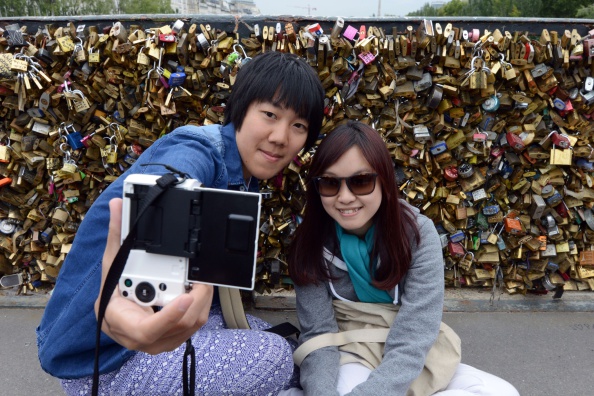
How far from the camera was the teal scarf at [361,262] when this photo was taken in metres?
1.88

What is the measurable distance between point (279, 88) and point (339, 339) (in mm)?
1057

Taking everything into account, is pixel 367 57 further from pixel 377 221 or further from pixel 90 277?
pixel 90 277

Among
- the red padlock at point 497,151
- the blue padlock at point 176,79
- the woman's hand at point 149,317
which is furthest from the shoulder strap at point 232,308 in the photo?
the red padlock at point 497,151

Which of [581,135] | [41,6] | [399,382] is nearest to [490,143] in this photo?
[581,135]

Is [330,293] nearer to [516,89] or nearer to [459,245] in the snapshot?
[459,245]

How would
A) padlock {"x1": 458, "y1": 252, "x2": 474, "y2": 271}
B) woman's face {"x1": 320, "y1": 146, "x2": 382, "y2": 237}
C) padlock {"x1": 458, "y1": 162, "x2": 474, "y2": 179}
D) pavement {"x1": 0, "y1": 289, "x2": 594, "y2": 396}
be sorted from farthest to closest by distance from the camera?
padlock {"x1": 458, "y1": 252, "x2": 474, "y2": 271} < padlock {"x1": 458, "y1": 162, "x2": 474, "y2": 179} < pavement {"x1": 0, "y1": 289, "x2": 594, "y2": 396} < woman's face {"x1": 320, "y1": 146, "x2": 382, "y2": 237}

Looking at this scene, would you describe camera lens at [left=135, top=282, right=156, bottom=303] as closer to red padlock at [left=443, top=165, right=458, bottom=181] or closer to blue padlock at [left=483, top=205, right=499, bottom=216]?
red padlock at [left=443, top=165, right=458, bottom=181]

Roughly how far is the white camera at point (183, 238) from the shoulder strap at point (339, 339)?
860 mm

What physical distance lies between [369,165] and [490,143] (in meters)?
1.63

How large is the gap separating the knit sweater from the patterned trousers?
17cm

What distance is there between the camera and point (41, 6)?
136ft

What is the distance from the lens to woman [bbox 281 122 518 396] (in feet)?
5.70

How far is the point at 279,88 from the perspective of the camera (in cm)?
166

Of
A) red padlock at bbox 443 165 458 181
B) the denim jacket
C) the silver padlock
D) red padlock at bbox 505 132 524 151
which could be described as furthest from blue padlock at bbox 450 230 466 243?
the denim jacket
